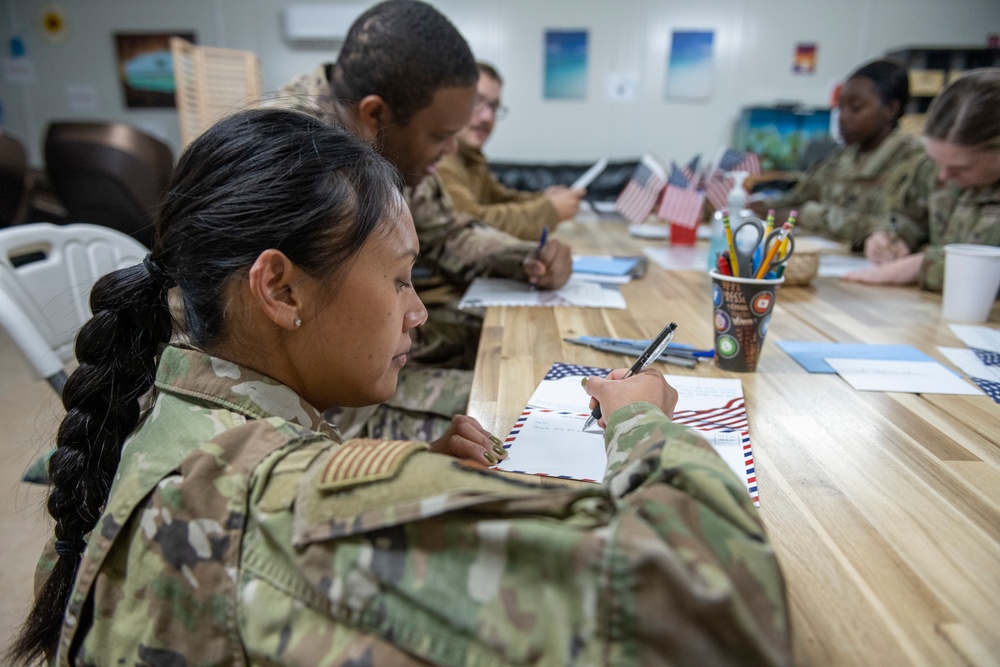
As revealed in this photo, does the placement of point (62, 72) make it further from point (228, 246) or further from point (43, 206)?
point (228, 246)

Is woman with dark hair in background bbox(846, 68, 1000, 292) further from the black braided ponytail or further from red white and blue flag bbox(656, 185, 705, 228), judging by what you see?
the black braided ponytail

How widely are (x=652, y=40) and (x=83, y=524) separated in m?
5.05

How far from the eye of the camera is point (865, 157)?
2.52 m

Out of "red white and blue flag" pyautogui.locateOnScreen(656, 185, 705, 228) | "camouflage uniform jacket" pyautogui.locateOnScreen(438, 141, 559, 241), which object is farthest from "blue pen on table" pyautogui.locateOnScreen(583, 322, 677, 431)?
"red white and blue flag" pyautogui.locateOnScreen(656, 185, 705, 228)

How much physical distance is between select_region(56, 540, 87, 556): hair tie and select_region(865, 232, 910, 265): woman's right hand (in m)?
1.83

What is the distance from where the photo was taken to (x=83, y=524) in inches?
25.5

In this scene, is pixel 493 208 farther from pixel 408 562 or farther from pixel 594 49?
pixel 594 49

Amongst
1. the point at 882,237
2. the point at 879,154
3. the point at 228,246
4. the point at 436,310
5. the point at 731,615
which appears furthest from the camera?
the point at 879,154

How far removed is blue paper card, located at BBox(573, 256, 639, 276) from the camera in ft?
5.34

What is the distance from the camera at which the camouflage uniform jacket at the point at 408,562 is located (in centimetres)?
39

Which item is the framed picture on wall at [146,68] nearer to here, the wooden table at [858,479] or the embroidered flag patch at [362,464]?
the wooden table at [858,479]

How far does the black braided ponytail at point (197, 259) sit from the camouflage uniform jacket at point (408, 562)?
13 centimetres

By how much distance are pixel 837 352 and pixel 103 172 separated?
4125mm

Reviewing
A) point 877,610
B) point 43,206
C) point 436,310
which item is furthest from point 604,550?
point 43,206
